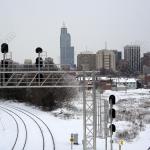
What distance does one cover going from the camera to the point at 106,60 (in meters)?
132

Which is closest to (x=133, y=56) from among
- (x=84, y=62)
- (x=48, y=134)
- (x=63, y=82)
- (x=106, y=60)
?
(x=106, y=60)

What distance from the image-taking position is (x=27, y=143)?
94.0 ft

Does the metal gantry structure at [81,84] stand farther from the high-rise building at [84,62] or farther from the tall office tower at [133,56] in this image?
the tall office tower at [133,56]

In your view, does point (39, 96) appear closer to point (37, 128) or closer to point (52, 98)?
point (52, 98)

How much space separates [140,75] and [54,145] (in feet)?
439

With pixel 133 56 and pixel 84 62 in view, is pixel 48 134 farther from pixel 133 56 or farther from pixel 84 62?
pixel 133 56

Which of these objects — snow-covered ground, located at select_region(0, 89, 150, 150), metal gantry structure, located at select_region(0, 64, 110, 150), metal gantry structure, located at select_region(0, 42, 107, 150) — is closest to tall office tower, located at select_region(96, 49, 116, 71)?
snow-covered ground, located at select_region(0, 89, 150, 150)

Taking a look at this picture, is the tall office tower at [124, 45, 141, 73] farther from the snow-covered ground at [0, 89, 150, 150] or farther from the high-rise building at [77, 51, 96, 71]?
the snow-covered ground at [0, 89, 150, 150]

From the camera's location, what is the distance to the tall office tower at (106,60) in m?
126

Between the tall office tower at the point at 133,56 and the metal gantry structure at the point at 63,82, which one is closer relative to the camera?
the metal gantry structure at the point at 63,82

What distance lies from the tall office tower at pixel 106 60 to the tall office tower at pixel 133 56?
727 inches

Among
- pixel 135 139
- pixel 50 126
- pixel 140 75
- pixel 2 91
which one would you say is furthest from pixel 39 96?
pixel 140 75

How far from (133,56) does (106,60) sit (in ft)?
107

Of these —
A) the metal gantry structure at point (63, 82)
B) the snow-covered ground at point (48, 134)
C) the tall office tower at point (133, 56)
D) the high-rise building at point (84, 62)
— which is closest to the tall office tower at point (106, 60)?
the tall office tower at point (133, 56)
